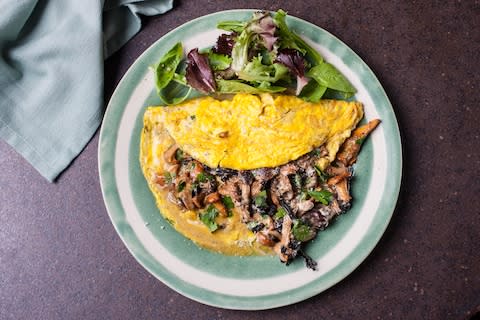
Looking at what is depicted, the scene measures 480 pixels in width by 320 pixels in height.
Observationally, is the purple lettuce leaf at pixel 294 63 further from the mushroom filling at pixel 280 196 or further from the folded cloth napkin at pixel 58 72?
the folded cloth napkin at pixel 58 72

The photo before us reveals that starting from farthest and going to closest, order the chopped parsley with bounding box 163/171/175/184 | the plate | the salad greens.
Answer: the chopped parsley with bounding box 163/171/175/184, the plate, the salad greens

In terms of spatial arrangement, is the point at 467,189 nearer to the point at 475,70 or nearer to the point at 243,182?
the point at 475,70

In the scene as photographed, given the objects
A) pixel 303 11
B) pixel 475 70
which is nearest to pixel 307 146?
pixel 303 11

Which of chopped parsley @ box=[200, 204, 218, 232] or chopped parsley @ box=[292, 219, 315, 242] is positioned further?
chopped parsley @ box=[200, 204, 218, 232]

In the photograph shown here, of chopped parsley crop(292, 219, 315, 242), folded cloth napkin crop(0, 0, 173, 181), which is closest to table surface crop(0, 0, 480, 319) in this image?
folded cloth napkin crop(0, 0, 173, 181)

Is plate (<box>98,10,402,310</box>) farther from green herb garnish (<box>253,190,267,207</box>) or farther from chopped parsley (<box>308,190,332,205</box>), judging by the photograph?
green herb garnish (<box>253,190,267,207</box>)

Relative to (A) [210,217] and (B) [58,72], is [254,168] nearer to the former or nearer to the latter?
(A) [210,217]

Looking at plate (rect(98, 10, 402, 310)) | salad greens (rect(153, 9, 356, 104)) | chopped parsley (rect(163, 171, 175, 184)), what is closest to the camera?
salad greens (rect(153, 9, 356, 104))

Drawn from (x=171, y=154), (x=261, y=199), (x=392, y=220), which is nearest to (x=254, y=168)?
(x=261, y=199)
